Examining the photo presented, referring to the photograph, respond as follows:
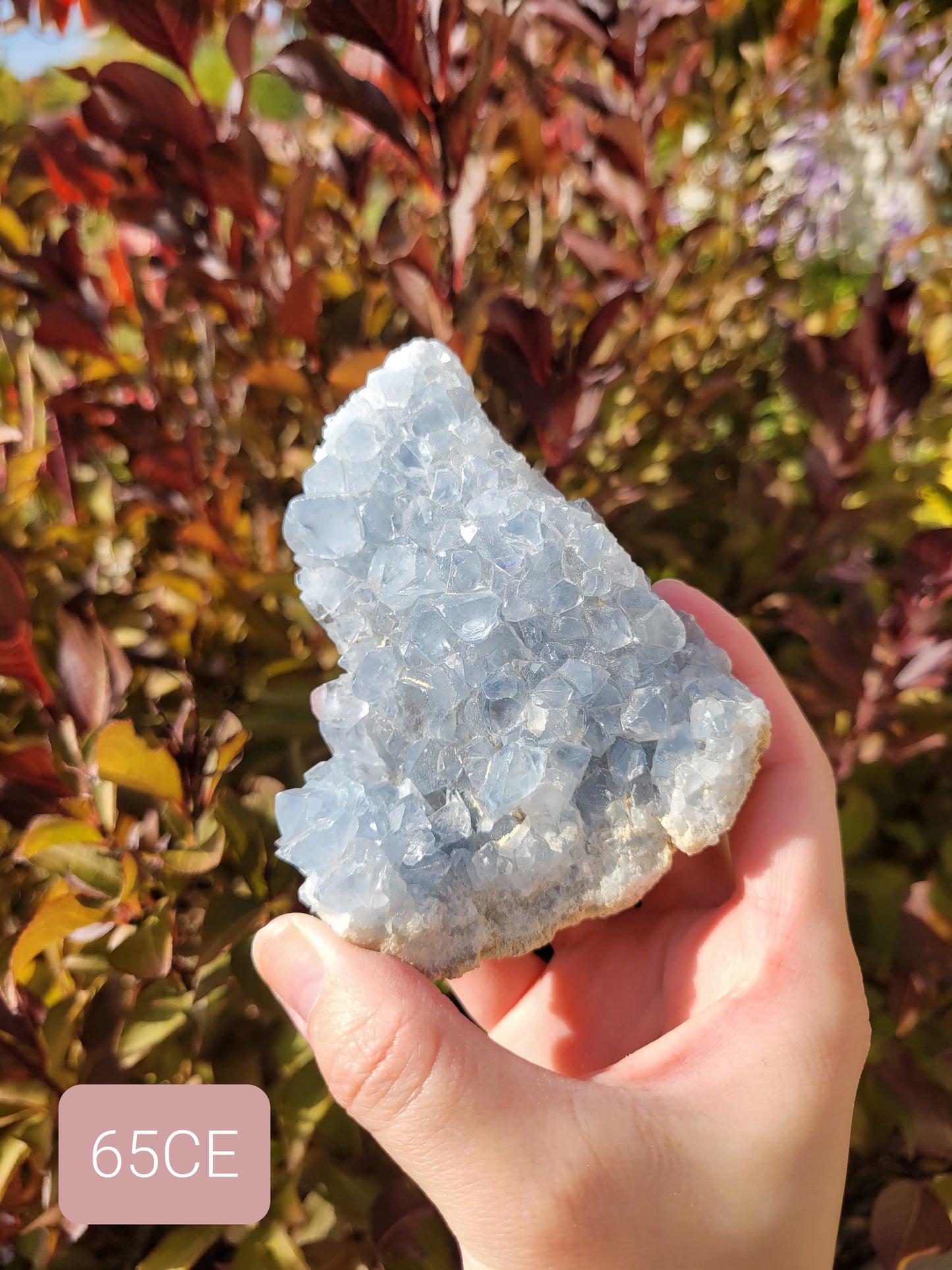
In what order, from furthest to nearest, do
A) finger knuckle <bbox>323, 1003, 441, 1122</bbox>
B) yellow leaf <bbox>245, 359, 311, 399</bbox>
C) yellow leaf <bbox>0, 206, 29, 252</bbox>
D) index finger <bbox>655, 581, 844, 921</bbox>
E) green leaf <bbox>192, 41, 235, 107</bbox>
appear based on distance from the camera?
green leaf <bbox>192, 41, 235, 107</bbox>
yellow leaf <bbox>0, 206, 29, 252</bbox>
yellow leaf <bbox>245, 359, 311, 399</bbox>
index finger <bbox>655, 581, 844, 921</bbox>
finger knuckle <bbox>323, 1003, 441, 1122</bbox>

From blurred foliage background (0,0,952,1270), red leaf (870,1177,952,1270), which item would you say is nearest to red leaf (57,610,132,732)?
blurred foliage background (0,0,952,1270)

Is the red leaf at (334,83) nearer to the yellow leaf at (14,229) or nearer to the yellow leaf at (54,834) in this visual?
the yellow leaf at (14,229)

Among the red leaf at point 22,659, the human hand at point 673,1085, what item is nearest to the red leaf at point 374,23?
the red leaf at point 22,659

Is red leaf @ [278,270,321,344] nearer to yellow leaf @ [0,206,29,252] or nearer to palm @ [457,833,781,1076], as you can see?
yellow leaf @ [0,206,29,252]

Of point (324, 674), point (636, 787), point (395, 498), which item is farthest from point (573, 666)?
point (324, 674)

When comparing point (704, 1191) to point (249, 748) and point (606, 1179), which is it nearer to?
point (606, 1179)

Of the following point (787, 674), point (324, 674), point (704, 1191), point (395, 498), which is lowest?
point (704, 1191)
